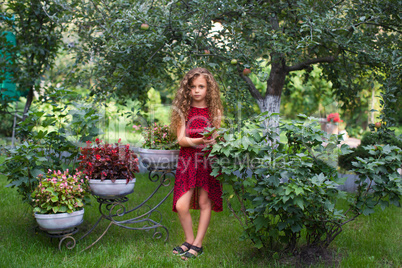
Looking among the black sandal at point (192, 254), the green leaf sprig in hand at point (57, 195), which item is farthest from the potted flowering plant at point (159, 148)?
the black sandal at point (192, 254)

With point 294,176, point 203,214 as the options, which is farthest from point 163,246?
point 294,176

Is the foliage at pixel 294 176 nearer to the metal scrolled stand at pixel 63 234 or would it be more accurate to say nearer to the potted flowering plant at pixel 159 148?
the potted flowering plant at pixel 159 148

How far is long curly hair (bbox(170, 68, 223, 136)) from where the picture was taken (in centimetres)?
272

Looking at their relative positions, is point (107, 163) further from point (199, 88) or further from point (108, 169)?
point (199, 88)

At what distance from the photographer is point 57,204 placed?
2.33m

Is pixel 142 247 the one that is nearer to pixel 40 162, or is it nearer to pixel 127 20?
pixel 40 162

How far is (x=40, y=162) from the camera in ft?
8.26

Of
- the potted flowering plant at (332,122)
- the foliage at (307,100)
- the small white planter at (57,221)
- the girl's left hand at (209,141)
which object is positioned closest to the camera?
the small white planter at (57,221)

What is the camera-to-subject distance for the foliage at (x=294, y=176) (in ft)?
6.78

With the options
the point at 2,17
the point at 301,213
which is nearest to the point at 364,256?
Answer: the point at 301,213

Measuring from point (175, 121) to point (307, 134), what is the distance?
1054 millimetres

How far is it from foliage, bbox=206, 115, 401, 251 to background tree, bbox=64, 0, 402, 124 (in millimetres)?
975

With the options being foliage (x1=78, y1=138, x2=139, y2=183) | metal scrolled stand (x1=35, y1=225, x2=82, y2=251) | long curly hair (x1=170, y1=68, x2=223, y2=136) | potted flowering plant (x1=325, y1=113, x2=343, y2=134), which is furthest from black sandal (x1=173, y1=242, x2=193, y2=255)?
potted flowering plant (x1=325, y1=113, x2=343, y2=134)

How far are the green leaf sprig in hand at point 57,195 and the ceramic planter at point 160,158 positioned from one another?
56 cm
